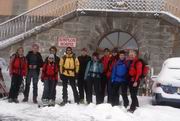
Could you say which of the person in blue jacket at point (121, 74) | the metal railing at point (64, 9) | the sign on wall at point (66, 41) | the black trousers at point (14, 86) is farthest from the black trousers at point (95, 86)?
the metal railing at point (64, 9)

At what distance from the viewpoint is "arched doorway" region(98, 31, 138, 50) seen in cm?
1886

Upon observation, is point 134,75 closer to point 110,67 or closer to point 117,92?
A: point 117,92

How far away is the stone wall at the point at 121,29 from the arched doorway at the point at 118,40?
25 centimetres

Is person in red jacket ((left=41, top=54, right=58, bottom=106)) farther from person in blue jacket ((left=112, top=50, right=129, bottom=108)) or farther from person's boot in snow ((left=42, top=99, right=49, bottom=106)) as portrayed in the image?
person in blue jacket ((left=112, top=50, right=129, bottom=108))

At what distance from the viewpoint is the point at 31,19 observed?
19.8 m

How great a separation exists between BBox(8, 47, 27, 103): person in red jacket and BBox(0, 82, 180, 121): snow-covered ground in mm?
574

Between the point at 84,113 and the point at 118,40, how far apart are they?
8.15 metres

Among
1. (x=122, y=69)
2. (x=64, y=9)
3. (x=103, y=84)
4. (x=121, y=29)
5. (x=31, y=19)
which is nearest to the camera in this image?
(x=122, y=69)

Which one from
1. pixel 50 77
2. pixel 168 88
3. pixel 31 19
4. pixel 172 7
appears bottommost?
pixel 168 88

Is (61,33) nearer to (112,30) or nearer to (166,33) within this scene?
(112,30)

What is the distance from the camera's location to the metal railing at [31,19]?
19672 mm

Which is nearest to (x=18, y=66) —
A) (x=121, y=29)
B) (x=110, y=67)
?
(x=110, y=67)

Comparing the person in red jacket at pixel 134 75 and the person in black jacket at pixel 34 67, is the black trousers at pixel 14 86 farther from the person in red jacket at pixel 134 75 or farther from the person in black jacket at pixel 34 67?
the person in red jacket at pixel 134 75

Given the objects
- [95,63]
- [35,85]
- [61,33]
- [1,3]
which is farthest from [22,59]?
[1,3]
